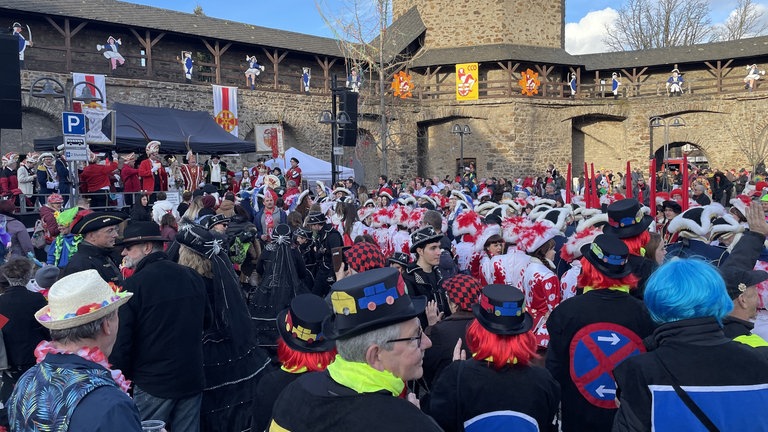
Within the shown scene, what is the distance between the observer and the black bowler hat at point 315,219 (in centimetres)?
762

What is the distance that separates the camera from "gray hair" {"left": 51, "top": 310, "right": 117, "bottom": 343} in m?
2.44

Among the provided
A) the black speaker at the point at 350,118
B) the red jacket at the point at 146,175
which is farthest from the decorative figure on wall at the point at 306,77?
the red jacket at the point at 146,175

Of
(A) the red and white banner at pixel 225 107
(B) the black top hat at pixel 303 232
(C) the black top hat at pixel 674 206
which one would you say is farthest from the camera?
(A) the red and white banner at pixel 225 107

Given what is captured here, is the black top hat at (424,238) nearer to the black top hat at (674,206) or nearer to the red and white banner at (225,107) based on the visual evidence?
the black top hat at (674,206)

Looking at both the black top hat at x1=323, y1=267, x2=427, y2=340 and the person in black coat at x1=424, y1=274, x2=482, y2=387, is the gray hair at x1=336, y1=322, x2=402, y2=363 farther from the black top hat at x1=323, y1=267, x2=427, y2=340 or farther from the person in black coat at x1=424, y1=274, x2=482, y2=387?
the person in black coat at x1=424, y1=274, x2=482, y2=387

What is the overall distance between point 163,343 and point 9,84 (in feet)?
33.0

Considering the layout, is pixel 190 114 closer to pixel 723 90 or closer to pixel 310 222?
pixel 310 222

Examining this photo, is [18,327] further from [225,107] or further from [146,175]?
[225,107]

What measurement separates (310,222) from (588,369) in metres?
4.86

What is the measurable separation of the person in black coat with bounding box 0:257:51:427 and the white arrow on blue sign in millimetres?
5189

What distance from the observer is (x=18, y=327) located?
4289 millimetres

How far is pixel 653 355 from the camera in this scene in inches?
92.7

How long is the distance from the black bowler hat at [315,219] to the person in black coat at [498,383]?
5.02m

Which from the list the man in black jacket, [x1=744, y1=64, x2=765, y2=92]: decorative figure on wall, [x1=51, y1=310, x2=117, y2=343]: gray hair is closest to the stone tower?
[x1=744, y1=64, x2=765, y2=92]: decorative figure on wall
